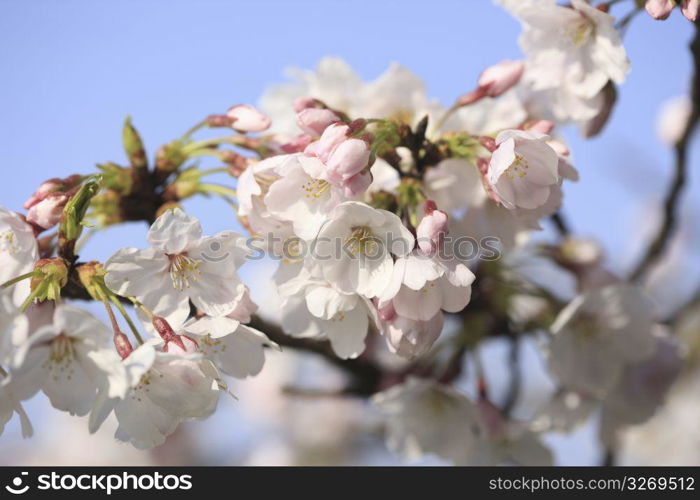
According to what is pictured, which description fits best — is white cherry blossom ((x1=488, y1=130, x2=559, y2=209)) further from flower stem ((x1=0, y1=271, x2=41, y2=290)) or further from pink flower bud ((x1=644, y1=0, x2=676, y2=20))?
flower stem ((x1=0, y1=271, x2=41, y2=290))

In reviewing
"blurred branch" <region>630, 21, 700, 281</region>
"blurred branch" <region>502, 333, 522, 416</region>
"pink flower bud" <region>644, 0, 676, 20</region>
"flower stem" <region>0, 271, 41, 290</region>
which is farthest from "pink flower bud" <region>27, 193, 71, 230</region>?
"blurred branch" <region>502, 333, 522, 416</region>

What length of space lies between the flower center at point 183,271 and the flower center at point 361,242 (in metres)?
0.39

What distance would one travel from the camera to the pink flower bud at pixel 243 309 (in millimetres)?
1747

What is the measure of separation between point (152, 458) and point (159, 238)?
5258mm

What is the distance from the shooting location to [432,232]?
1.70 m

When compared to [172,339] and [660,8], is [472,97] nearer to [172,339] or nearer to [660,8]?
[660,8]

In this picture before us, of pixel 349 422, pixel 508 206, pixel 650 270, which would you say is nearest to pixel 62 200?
pixel 508 206

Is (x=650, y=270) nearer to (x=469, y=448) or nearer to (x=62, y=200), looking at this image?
(x=469, y=448)

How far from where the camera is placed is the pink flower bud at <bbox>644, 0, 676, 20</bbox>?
1.81 metres

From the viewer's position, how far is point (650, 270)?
346 centimetres

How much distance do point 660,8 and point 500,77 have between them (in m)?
0.50

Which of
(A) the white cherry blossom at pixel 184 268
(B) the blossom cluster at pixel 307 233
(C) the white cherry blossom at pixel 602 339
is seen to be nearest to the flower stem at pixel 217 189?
(B) the blossom cluster at pixel 307 233

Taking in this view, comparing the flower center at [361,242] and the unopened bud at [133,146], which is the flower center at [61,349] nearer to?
the flower center at [361,242]
